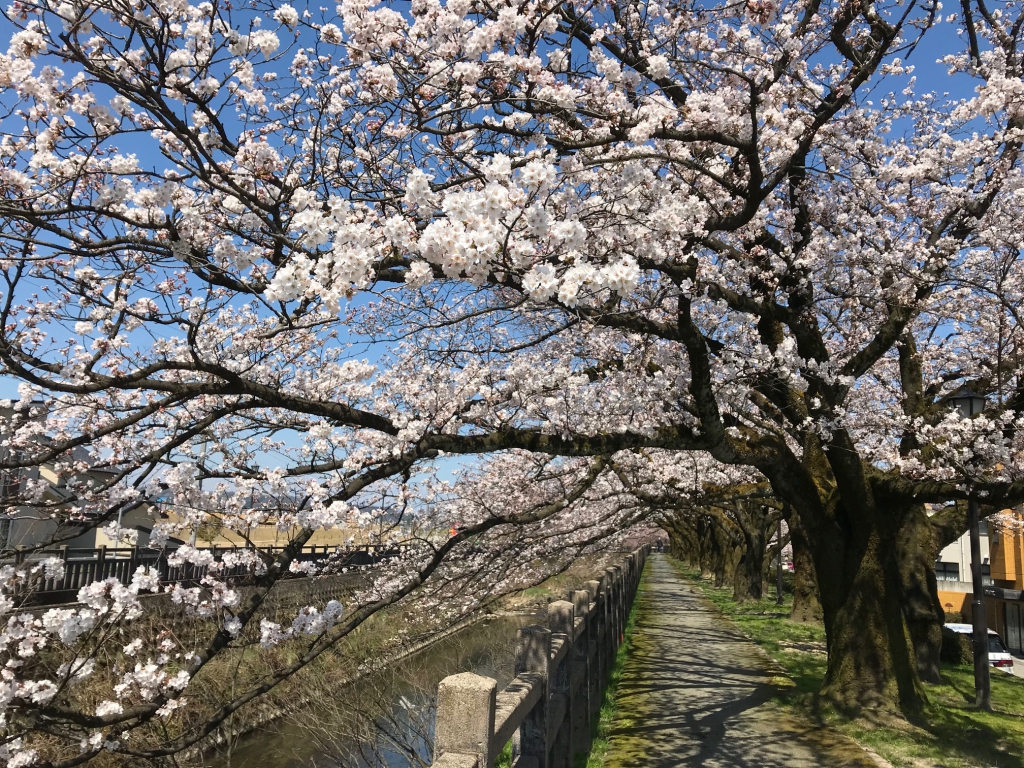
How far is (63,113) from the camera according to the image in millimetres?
4043

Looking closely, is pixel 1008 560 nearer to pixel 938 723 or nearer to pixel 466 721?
pixel 938 723

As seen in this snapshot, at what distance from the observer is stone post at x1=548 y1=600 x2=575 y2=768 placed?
5.59 meters

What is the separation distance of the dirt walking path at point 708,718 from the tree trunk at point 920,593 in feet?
8.24

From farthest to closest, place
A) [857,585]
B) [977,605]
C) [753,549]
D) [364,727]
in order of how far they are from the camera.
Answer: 1. [753,549]
2. [977,605]
3. [857,585]
4. [364,727]

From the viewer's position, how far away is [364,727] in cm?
699

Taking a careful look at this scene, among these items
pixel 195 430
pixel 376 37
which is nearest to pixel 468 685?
pixel 195 430

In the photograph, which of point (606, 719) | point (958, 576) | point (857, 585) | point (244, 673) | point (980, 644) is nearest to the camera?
point (857, 585)

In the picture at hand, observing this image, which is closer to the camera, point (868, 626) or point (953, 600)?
point (868, 626)

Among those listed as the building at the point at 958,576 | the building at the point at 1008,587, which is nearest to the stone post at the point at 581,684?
the building at the point at 1008,587

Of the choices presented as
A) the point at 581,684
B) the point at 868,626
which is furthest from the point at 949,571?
the point at 581,684

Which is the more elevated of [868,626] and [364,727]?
[868,626]

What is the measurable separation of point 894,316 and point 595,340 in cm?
368

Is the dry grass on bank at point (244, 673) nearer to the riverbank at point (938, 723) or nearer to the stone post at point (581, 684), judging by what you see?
the stone post at point (581, 684)

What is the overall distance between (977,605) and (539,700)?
7669mm
